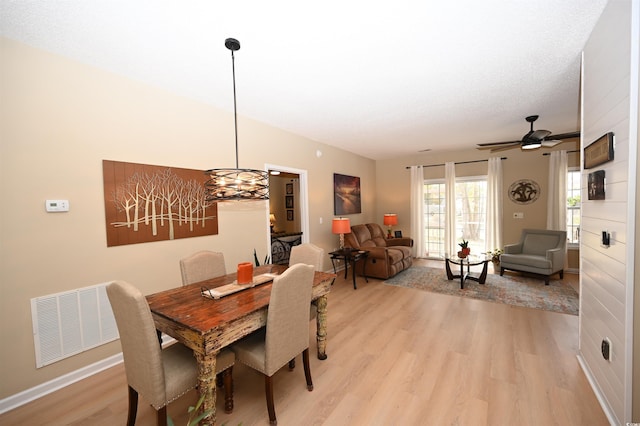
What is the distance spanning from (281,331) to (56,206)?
207 cm

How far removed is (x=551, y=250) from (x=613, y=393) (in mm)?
3516

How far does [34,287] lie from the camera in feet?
6.47

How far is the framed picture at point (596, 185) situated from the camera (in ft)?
5.61

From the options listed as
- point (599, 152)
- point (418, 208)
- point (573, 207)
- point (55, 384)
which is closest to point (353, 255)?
point (418, 208)

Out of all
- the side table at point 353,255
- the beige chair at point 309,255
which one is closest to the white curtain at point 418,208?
the side table at point 353,255

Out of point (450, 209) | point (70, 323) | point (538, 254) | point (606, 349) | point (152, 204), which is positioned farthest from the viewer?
point (450, 209)

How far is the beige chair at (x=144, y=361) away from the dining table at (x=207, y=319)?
137 mm

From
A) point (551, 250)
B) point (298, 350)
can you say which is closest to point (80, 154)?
point (298, 350)

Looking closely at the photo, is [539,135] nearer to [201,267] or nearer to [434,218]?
[434,218]

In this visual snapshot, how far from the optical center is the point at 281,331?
1712 millimetres

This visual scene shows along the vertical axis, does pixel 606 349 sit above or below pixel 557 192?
below

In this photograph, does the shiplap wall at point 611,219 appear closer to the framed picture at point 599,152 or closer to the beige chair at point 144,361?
the framed picture at point 599,152

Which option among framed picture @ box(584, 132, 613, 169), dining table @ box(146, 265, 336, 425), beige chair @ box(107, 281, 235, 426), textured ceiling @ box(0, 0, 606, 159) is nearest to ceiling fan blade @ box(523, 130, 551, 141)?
textured ceiling @ box(0, 0, 606, 159)

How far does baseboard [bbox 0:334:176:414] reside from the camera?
6.13 feet
